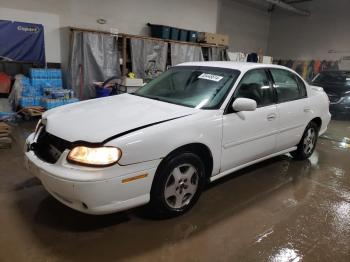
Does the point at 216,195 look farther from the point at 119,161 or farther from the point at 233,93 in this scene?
the point at 119,161

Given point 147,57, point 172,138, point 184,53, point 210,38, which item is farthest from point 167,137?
point 210,38

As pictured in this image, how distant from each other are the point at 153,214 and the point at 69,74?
547 cm

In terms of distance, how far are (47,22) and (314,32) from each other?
442 inches

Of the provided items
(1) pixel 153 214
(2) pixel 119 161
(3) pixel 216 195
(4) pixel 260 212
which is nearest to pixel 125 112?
(2) pixel 119 161

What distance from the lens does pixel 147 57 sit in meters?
7.82

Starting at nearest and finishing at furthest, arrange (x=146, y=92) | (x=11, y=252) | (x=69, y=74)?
(x=11, y=252), (x=146, y=92), (x=69, y=74)

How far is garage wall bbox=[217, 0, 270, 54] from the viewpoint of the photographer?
39.2 feet

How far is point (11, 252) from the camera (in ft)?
6.29

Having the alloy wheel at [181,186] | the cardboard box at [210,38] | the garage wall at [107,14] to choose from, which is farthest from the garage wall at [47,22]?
the alloy wheel at [181,186]

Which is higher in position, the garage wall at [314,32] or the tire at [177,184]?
the garage wall at [314,32]

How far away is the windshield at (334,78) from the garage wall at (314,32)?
4.40 meters

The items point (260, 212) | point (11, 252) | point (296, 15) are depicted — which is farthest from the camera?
point (296, 15)

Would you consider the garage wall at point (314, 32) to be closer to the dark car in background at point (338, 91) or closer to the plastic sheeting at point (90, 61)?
the dark car in background at point (338, 91)

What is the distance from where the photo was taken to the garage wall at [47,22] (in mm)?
6136
